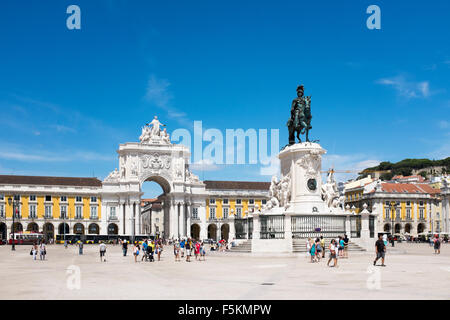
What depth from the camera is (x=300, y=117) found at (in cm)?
3391

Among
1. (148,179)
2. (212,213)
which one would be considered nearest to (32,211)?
(148,179)

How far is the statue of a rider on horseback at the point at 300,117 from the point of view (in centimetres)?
3388

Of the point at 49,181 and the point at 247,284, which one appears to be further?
the point at 49,181

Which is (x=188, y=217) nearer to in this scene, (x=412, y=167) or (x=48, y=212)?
(x=48, y=212)

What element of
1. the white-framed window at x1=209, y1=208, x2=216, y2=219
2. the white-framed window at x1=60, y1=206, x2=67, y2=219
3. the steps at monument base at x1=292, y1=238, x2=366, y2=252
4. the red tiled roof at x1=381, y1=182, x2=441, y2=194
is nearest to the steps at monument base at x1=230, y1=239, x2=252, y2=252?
the steps at monument base at x1=292, y1=238, x2=366, y2=252

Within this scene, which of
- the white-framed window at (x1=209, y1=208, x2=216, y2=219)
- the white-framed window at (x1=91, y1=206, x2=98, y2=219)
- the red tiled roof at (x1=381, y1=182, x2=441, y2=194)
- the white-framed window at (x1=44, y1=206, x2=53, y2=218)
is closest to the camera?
the white-framed window at (x1=44, y1=206, x2=53, y2=218)

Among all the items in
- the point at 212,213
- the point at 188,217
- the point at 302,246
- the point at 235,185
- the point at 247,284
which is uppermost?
the point at 235,185

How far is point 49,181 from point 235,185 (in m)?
34.2

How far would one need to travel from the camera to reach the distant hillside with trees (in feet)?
474

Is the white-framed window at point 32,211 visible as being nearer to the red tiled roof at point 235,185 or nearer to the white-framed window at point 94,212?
the white-framed window at point 94,212

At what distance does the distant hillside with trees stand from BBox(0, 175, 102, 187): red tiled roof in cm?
7440

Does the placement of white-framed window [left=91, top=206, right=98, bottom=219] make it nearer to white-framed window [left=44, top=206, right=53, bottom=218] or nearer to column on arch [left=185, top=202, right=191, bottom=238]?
white-framed window [left=44, top=206, right=53, bottom=218]

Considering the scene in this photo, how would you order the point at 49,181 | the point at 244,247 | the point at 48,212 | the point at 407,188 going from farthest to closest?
the point at 407,188
the point at 49,181
the point at 48,212
the point at 244,247

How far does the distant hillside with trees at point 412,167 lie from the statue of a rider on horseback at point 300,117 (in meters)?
112
